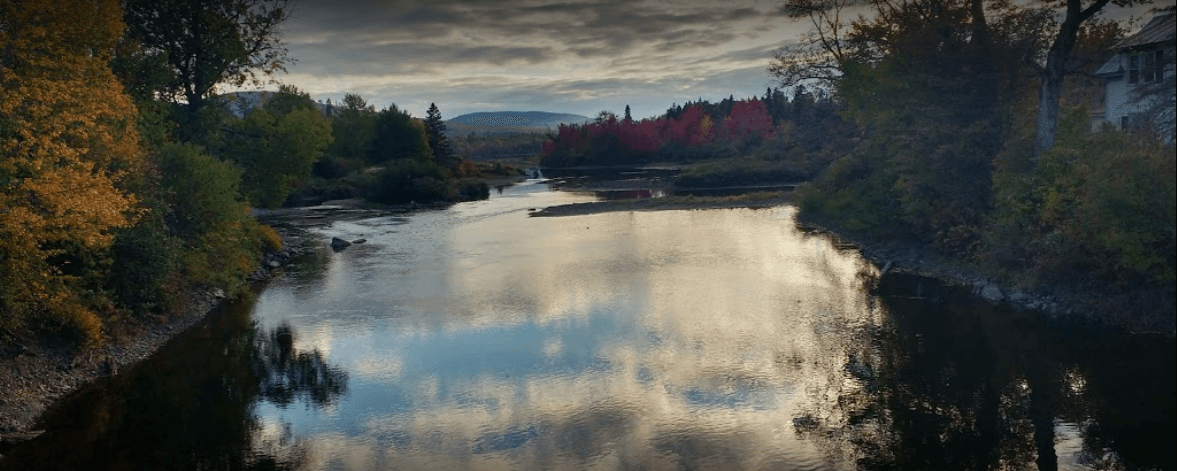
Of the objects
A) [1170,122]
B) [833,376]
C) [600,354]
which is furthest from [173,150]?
[1170,122]

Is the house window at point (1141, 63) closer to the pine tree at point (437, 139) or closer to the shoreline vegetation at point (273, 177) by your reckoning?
the shoreline vegetation at point (273, 177)

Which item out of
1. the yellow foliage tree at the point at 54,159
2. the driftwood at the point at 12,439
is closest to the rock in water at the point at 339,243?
the yellow foliage tree at the point at 54,159

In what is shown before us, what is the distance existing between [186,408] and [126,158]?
35.1 ft

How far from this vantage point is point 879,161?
43.2 m

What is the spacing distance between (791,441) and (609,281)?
1742 centimetres

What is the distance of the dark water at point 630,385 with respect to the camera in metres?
16.7

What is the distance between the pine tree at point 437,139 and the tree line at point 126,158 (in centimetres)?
5734

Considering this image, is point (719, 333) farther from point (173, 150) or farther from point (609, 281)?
point (173, 150)

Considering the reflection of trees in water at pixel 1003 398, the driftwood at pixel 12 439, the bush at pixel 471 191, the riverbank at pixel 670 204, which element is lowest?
the reflection of trees in water at pixel 1003 398

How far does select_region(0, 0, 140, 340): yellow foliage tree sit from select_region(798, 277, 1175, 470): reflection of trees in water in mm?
19418

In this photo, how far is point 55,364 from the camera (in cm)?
2141

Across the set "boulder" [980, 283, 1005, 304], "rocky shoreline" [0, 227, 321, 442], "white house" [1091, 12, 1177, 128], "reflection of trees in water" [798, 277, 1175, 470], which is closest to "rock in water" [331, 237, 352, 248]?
"rocky shoreline" [0, 227, 321, 442]

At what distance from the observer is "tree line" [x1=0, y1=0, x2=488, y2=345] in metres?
21.1

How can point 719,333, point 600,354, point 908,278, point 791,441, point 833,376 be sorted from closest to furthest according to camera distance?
point 791,441, point 833,376, point 600,354, point 719,333, point 908,278
